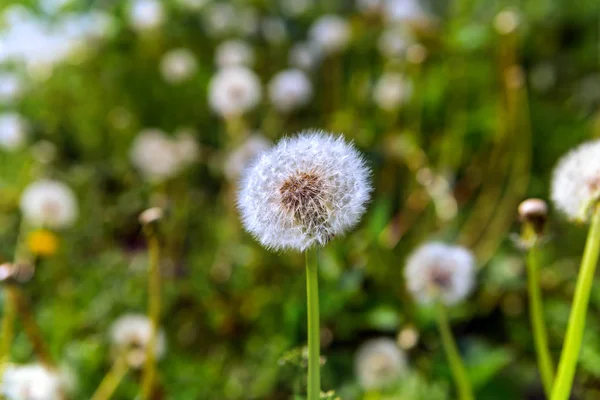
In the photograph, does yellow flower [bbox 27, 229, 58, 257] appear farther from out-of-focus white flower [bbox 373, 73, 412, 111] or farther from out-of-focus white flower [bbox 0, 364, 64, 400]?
out-of-focus white flower [bbox 373, 73, 412, 111]

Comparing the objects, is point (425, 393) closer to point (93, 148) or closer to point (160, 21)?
point (93, 148)

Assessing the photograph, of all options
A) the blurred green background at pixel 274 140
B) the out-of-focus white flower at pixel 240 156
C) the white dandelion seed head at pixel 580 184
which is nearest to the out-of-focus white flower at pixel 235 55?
the blurred green background at pixel 274 140

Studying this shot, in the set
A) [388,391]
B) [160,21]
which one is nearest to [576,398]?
[388,391]

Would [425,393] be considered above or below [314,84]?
below

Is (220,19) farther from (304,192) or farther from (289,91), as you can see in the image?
(304,192)

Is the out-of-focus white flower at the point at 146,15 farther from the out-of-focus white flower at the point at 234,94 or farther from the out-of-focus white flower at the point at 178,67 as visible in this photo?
the out-of-focus white flower at the point at 234,94

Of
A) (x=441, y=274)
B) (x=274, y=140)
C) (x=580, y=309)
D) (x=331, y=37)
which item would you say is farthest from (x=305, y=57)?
(x=580, y=309)
